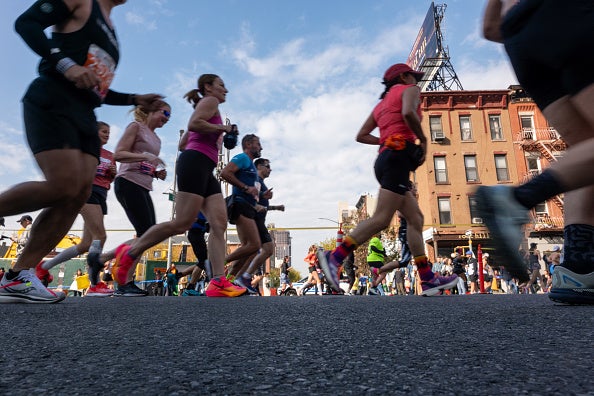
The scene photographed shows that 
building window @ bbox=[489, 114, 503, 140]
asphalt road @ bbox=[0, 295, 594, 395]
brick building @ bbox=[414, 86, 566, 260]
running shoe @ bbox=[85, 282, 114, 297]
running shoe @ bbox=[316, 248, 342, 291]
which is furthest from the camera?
building window @ bbox=[489, 114, 503, 140]

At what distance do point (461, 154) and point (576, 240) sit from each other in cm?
2617

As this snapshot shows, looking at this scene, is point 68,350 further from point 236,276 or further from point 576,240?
point 236,276

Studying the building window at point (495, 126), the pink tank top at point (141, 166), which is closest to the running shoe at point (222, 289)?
the pink tank top at point (141, 166)

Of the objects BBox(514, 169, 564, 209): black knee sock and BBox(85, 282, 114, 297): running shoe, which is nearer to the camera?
BBox(514, 169, 564, 209): black knee sock

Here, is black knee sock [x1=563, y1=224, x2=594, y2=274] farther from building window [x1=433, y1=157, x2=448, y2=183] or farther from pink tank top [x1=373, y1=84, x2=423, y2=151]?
building window [x1=433, y1=157, x2=448, y2=183]

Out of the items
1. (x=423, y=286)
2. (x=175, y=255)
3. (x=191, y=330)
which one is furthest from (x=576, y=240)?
(x=175, y=255)

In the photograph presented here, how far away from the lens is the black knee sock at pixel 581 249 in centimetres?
209

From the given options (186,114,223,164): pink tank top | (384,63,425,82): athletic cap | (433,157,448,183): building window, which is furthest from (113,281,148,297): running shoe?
(433,157,448,183): building window

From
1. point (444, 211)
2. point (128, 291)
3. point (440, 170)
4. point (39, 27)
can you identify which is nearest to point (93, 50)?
point (39, 27)

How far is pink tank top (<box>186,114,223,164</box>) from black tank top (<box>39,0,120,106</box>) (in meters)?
1.50

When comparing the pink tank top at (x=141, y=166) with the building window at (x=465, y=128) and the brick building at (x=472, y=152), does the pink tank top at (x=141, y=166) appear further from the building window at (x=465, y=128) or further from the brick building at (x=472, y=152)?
the building window at (x=465, y=128)

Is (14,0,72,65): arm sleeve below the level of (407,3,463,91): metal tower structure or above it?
below

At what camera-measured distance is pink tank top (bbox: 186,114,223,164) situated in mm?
4172

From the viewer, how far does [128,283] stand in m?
4.46
